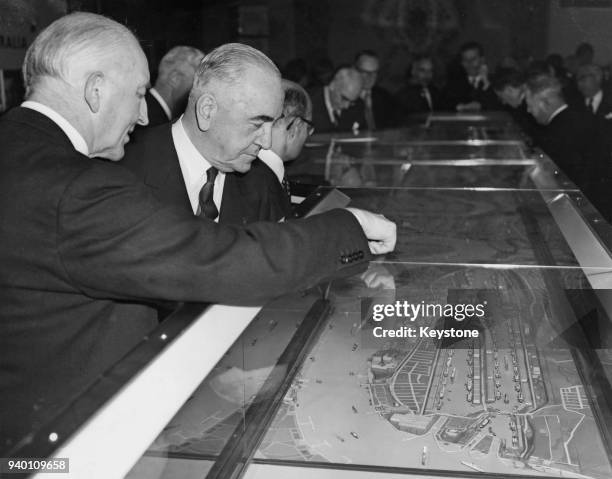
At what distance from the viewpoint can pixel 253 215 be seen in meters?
2.00

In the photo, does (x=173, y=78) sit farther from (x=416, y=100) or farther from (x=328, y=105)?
(x=416, y=100)

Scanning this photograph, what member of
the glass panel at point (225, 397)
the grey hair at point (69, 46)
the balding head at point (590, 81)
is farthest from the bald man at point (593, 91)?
the grey hair at point (69, 46)

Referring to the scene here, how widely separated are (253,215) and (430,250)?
0.55 m

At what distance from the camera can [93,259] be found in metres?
0.99

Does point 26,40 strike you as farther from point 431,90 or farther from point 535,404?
point 431,90

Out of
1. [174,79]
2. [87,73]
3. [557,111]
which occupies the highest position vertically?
[87,73]

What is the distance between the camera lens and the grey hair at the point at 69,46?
3.84 feet

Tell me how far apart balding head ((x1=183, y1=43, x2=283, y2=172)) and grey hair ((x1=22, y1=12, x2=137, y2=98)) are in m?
0.50

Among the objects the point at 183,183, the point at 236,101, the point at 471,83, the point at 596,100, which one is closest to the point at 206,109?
the point at 236,101

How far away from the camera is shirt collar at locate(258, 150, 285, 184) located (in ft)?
7.93

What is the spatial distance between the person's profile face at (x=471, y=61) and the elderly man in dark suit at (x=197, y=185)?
24.5 ft

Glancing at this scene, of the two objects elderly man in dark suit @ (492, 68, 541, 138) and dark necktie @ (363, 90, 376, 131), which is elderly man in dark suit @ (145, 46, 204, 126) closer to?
dark necktie @ (363, 90, 376, 131)

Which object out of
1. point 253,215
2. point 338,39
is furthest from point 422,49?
point 253,215

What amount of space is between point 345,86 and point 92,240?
5.12m
